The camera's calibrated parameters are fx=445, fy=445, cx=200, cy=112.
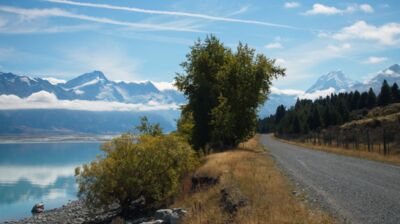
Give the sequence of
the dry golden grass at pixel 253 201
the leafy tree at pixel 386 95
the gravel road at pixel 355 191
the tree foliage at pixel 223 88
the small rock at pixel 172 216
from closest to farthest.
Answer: the dry golden grass at pixel 253 201 < the gravel road at pixel 355 191 < the small rock at pixel 172 216 < the tree foliage at pixel 223 88 < the leafy tree at pixel 386 95

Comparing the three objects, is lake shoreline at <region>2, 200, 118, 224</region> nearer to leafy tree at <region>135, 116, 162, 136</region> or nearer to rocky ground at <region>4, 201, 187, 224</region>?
rocky ground at <region>4, 201, 187, 224</region>

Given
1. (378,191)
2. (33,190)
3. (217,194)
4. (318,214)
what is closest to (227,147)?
(217,194)

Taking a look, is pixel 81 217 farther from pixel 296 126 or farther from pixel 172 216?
pixel 296 126

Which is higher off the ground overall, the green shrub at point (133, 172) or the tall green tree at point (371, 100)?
the tall green tree at point (371, 100)

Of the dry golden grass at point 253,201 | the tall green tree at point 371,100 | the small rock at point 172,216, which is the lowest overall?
the small rock at point 172,216

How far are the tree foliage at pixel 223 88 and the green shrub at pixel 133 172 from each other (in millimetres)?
10596

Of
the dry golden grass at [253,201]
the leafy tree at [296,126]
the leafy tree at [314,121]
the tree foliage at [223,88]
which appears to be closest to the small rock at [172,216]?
the dry golden grass at [253,201]

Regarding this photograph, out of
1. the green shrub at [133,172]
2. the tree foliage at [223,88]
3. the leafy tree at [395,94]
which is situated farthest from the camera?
the leafy tree at [395,94]

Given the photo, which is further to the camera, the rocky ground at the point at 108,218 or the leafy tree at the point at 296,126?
the leafy tree at the point at 296,126

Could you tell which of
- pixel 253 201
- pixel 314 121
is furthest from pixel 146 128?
pixel 314 121

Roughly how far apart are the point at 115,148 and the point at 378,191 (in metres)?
19.9

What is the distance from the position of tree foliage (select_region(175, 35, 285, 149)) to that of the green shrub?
1060 cm

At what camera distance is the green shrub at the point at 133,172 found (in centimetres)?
3181

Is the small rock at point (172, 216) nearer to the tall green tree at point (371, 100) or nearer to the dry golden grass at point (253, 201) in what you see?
the dry golden grass at point (253, 201)
